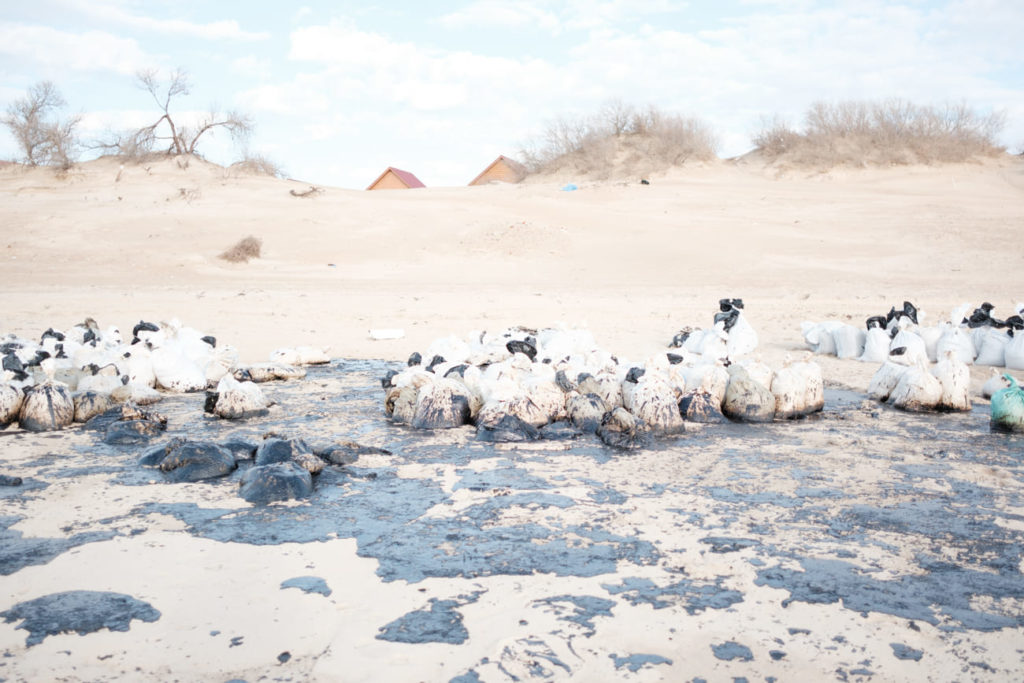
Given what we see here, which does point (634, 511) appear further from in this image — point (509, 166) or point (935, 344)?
point (509, 166)

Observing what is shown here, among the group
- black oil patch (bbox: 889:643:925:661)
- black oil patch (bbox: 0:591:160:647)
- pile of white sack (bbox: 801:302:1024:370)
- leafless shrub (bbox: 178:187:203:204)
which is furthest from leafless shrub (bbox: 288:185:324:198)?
black oil patch (bbox: 889:643:925:661)

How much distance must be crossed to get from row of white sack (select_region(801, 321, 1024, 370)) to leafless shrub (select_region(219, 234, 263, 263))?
36.2ft

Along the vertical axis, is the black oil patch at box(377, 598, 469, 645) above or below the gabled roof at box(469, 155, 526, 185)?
below

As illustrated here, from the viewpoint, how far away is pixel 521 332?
24.8 ft

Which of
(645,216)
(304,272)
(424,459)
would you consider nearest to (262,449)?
(424,459)

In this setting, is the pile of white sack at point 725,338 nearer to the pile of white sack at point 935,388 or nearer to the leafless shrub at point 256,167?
the pile of white sack at point 935,388

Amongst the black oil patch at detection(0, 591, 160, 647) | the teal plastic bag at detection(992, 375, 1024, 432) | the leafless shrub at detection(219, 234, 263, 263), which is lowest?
the black oil patch at detection(0, 591, 160, 647)

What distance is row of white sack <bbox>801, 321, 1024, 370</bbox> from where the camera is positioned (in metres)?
6.97

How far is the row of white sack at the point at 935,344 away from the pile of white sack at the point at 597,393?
1691 mm

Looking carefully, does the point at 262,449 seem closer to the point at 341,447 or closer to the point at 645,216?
the point at 341,447

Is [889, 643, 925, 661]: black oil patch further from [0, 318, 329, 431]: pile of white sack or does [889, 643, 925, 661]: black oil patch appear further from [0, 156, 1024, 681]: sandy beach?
[0, 318, 329, 431]: pile of white sack

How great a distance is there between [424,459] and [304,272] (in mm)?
10714

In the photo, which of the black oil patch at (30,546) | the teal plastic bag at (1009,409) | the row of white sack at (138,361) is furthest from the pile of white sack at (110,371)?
the teal plastic bag at (1009,409)

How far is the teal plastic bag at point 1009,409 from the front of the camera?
5.20 m
